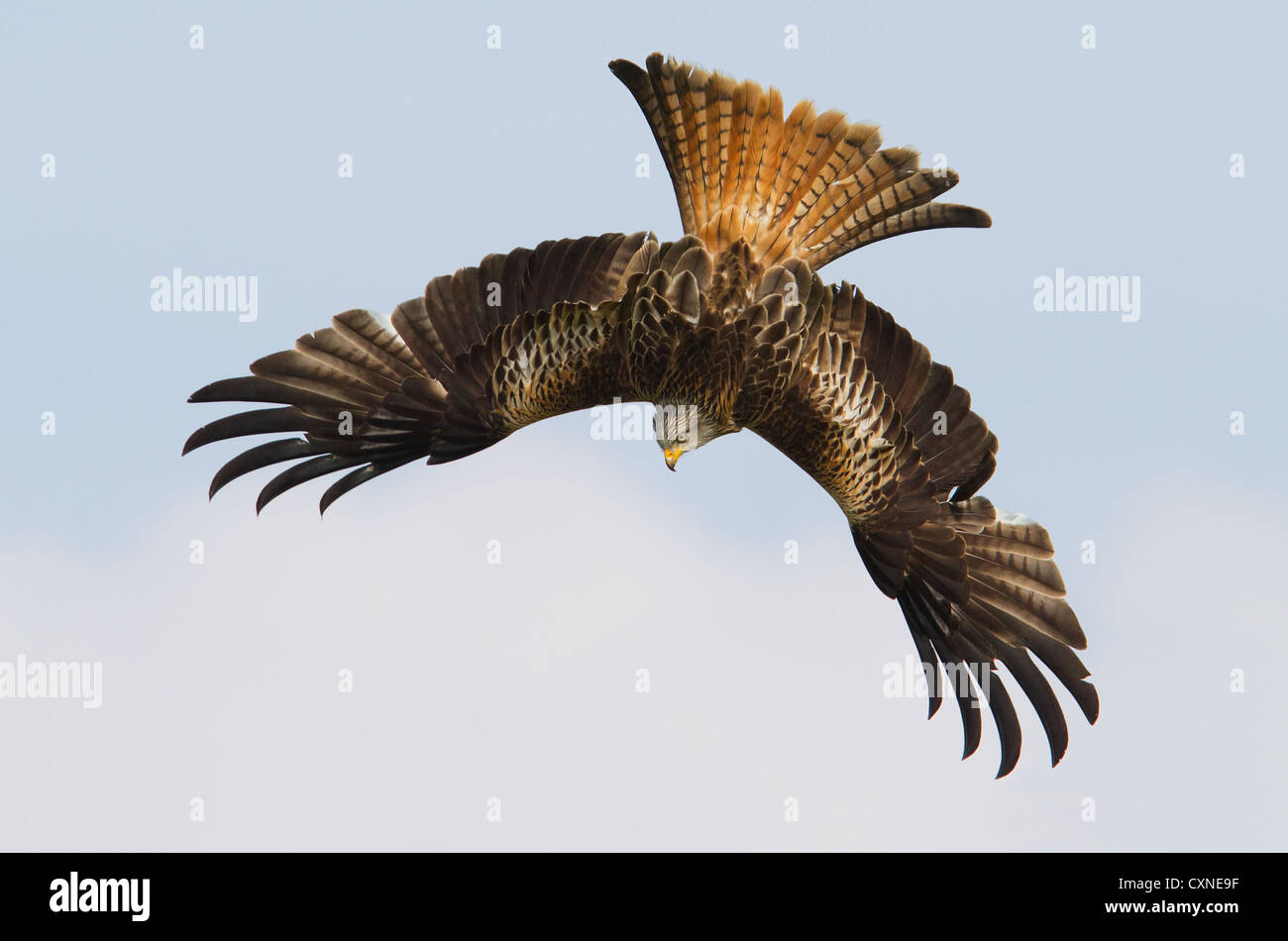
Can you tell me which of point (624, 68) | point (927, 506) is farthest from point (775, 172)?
point (927, 506)

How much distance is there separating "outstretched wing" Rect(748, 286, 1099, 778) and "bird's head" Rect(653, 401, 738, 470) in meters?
0.34

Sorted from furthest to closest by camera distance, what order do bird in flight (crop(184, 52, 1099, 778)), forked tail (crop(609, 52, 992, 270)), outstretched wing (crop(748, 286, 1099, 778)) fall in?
outstretched wing (crop(748, 286, 1099, 778)), forked tail (crop(609, 52, 992, 270)), bird in flight (crop(184, 52, 1099, 778))

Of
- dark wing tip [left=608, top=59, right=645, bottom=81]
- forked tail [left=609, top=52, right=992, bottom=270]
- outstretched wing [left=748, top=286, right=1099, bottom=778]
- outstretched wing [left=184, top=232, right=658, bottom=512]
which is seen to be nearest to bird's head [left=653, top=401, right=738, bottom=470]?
outstretched wing [left=748, top=286, right=1099, bottom=778]

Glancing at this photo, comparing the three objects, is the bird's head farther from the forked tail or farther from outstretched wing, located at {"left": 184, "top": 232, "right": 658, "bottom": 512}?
the forked tail

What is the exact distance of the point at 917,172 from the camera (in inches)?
555

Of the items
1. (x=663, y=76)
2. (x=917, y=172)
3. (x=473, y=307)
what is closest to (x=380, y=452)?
(x=473, y=307)

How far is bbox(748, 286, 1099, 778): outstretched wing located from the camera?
546 inches

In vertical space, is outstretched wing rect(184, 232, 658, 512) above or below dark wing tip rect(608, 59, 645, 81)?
below

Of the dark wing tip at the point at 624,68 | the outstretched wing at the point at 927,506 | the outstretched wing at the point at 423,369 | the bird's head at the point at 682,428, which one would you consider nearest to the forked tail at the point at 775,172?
the dark wing tip at the point at 624,68

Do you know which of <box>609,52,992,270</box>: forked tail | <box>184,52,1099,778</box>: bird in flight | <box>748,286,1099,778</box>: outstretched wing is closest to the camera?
<box>184,52,1099,778</box>: bird in flight

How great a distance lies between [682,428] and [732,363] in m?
0.67

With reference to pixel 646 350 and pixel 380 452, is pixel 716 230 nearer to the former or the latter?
pixel 646 350

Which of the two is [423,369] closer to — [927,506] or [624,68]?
[624,68]

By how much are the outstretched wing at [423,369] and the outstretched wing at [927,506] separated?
1.36 metres
